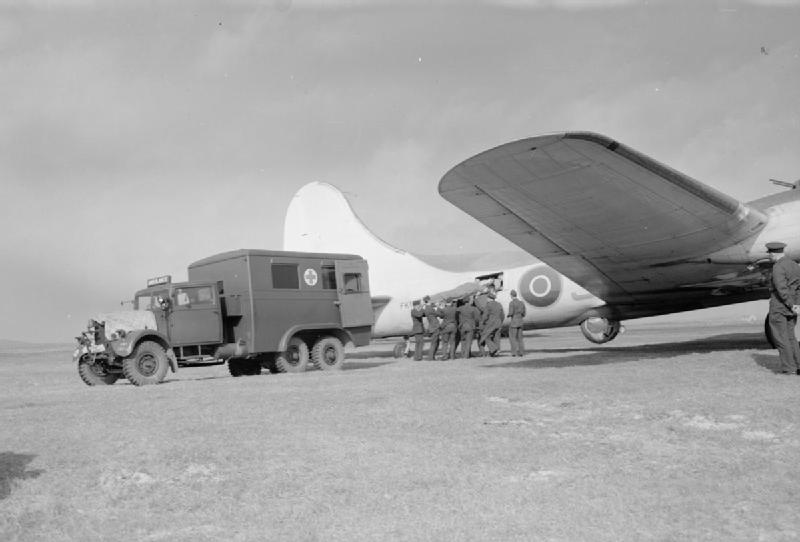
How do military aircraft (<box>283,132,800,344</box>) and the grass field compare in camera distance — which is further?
military aircraft (<box>283,132,800,344</box>)

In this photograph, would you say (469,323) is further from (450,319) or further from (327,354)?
(327,354)

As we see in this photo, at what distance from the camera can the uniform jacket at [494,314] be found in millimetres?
16969

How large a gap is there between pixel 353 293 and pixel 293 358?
2263 millimetres

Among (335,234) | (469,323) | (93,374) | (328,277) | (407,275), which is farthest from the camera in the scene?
(335,234)

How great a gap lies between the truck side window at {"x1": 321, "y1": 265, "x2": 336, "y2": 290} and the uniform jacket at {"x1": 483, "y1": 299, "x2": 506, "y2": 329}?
405 centimetres

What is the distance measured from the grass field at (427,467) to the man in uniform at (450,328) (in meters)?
9.32

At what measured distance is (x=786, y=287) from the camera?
8.84 meters

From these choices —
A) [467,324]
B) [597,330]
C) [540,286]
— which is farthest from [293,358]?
[597,330]

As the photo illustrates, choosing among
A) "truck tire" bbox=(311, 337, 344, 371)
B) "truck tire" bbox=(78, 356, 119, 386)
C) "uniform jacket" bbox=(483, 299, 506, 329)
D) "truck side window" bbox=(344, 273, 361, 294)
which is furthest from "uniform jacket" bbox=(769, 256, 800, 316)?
"truck tire" bbox=(78, 356, 119, 386)

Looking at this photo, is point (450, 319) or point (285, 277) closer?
point (285, 277)

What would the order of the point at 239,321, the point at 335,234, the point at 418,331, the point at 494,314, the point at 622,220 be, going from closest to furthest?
1. the point at 622,220
2. the point at 239,321
3. the point at 494,314
4. the point at 418,331
5. the point at 335,234

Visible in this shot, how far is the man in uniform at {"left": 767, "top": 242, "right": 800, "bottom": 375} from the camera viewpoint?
331 inches

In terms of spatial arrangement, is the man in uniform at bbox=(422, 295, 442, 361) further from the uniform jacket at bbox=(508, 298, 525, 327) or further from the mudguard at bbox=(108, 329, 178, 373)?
the mudguard at bbox=(108, 329, 178, 373)

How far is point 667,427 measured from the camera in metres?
5.66
